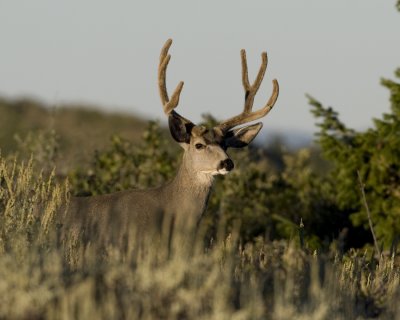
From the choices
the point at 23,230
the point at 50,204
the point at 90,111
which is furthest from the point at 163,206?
the point at 90,111

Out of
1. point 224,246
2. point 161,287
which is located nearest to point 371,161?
point 224,246

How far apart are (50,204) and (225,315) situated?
3.70 meters

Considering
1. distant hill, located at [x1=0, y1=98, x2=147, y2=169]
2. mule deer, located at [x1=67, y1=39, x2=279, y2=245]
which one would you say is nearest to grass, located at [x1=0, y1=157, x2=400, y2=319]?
mule deer, located at [x1=67, y1=39, x2=279, y2=245]

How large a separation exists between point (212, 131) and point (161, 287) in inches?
235

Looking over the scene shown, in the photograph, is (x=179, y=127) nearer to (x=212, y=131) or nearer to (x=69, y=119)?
(x=212, y=131)

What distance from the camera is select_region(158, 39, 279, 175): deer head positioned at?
1196cm

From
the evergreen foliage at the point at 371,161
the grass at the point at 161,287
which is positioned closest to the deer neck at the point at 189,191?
the grass at the point at 161,287

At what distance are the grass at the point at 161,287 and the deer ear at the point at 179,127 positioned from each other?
10.2ft

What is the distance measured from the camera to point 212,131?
40.8 ft

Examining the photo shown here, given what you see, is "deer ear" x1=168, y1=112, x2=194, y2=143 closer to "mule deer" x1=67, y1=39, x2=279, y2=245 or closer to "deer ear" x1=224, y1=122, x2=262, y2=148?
"mule deer" x1=67, y1=39, x2=279, y2=245

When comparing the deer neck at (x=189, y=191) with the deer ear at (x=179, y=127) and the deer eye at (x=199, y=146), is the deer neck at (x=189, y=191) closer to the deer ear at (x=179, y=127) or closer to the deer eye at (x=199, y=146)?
the deer eye at (x=199, y=146)

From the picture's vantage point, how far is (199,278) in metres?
6.93

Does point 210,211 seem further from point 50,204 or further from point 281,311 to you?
point 281,311

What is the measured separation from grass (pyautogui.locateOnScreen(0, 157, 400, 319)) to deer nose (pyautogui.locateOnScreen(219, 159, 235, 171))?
2.50 metres
